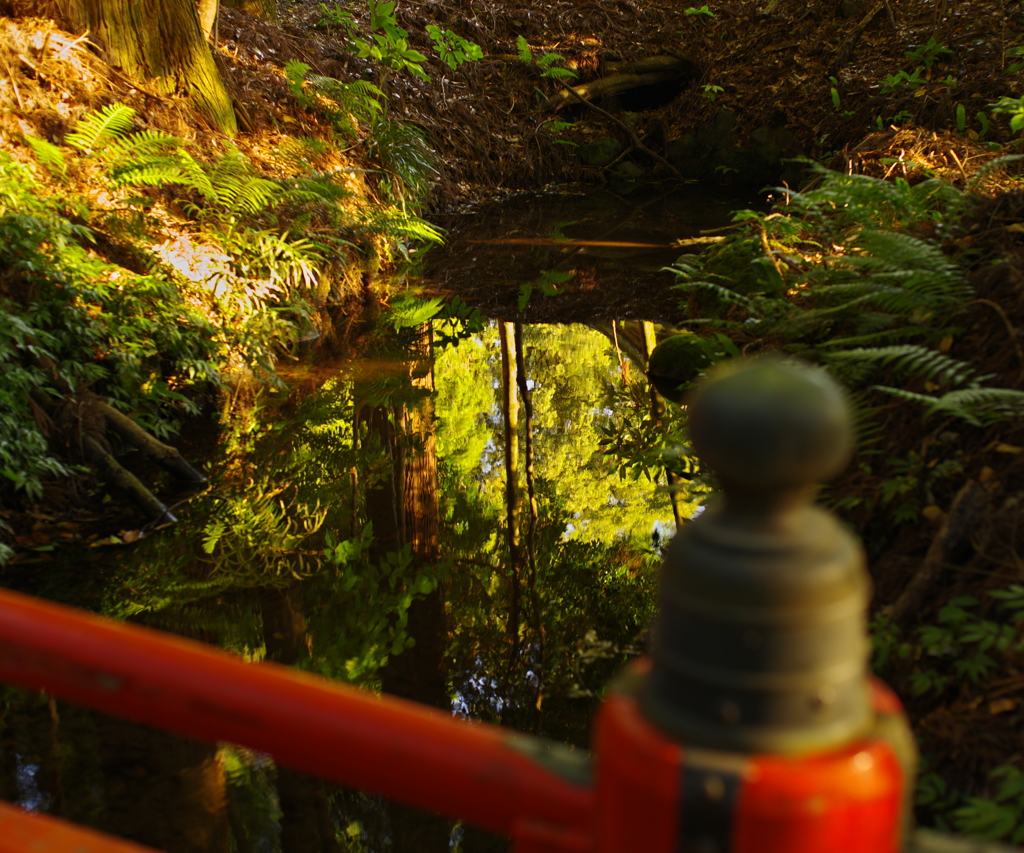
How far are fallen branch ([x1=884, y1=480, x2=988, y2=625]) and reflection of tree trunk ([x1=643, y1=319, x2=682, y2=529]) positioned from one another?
49.1 inches

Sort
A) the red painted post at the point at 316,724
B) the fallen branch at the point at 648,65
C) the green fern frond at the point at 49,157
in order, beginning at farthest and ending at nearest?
the fallen branch at the point at 648,65 < the green fern frond at the point at 49,157 < the red painted post at the point at 316,724

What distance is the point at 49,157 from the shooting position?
4977 millimetres

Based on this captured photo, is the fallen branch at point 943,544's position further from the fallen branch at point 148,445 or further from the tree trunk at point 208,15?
the tree trunk at point 208,15

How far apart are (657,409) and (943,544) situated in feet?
8.81

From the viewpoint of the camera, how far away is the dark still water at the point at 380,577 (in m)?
2.42

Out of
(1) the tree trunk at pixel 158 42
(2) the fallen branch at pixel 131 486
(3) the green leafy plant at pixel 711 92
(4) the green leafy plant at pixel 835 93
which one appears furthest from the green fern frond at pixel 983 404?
(3) the green leafy plant at pixel 711 92

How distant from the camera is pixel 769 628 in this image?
2.09ft

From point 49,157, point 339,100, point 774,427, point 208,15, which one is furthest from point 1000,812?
point 339,100

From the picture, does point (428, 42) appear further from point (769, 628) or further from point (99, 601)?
point (769, 628)

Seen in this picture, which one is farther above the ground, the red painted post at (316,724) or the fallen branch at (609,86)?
the fallen branch at (609,86)

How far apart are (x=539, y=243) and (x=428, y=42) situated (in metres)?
5.69

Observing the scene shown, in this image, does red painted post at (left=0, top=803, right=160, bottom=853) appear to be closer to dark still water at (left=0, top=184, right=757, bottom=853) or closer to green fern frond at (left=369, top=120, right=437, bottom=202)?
dark still water at (left=0, top=184, right=757, bottom=853)

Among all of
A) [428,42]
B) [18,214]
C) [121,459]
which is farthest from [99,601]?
[428,42]

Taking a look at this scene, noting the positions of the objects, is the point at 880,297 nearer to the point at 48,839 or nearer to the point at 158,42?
the point at 48,839
